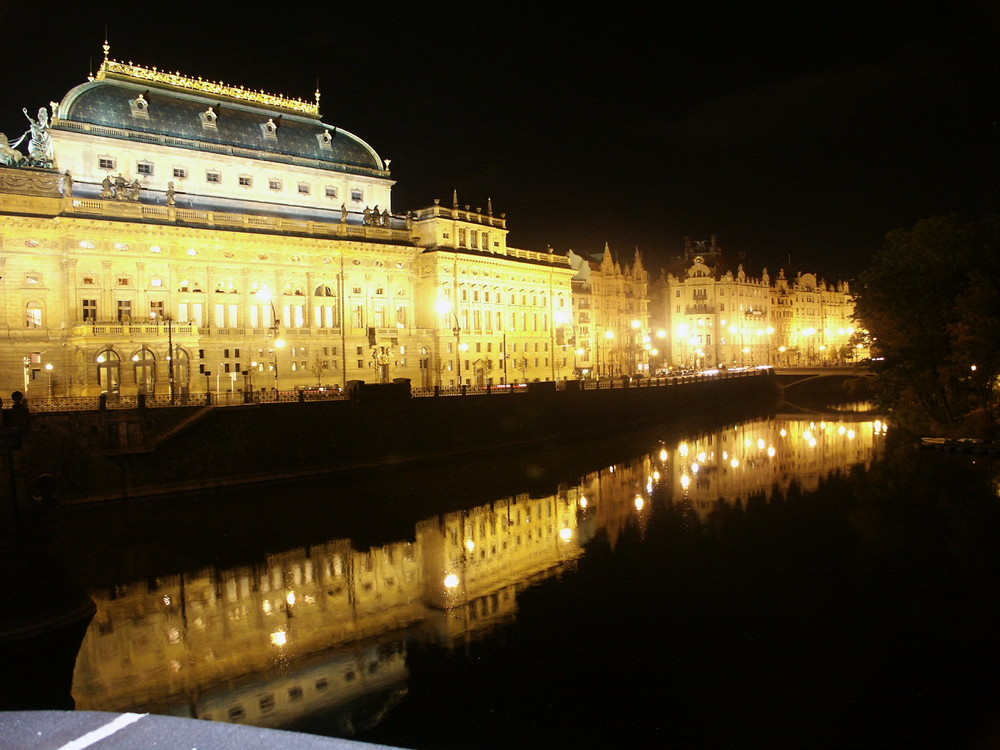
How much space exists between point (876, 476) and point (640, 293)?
283ft

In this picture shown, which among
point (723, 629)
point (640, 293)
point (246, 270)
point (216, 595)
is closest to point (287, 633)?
point (216, 595)

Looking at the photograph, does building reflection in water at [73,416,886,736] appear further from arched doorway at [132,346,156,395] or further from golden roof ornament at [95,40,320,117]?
golden roof ornament at [95,40,320,117]

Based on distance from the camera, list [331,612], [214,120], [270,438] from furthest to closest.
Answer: [214,120], [270,438], [331,612]

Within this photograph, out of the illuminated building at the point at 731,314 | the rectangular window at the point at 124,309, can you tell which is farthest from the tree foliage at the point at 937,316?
the illuminated building at the point at 731,314

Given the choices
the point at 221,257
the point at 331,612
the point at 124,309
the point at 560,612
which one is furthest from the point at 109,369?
the point at 560,612

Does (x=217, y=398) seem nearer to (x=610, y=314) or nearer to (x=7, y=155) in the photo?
(x=7, y=155)

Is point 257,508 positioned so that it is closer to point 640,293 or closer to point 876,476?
point 876,476

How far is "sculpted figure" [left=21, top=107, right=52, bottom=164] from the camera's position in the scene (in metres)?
61.0

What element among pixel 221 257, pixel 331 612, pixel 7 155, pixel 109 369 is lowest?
pixel 331 612

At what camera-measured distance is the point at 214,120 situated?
69.7 m

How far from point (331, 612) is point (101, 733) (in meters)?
19.7

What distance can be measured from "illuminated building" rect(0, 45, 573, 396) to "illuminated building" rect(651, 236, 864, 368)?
64708 mm

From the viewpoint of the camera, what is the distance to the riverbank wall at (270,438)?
37.8 metres

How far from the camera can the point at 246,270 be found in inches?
2621
